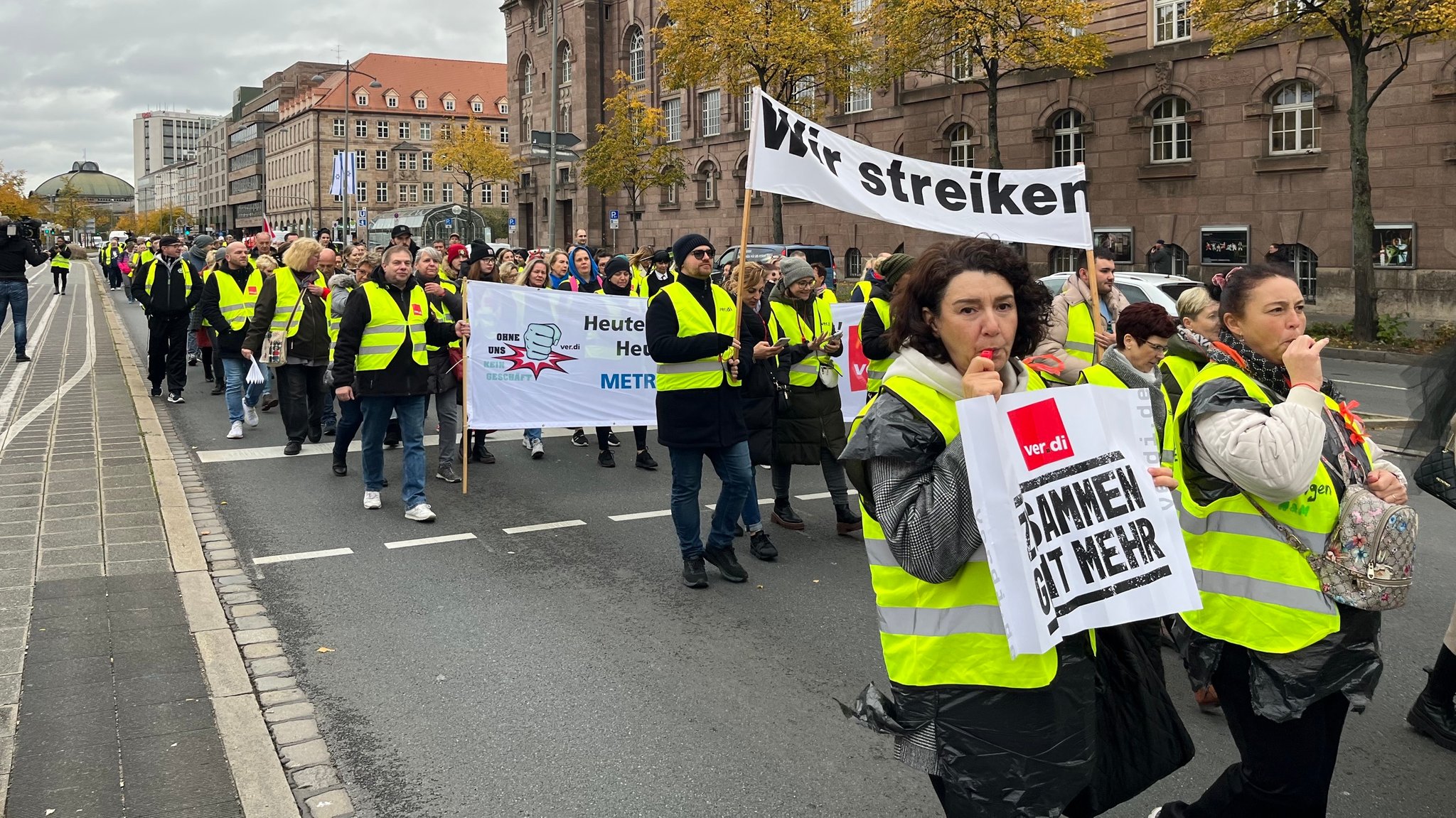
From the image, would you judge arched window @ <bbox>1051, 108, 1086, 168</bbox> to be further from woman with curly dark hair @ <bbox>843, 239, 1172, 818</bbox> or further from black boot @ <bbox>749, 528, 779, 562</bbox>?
woman with curly dark hair @ <bbox>843, 239, 1172, 818</bbox>

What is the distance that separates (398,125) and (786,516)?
111 m

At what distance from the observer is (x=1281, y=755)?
3.02 m

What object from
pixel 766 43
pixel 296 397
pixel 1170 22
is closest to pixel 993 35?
pixel 1170 22

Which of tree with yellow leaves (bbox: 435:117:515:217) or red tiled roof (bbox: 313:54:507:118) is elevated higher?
red tiled roof (bbox: 313:54:507:118)

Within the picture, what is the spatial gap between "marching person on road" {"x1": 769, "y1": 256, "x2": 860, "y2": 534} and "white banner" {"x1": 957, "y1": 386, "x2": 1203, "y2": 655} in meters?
5.30

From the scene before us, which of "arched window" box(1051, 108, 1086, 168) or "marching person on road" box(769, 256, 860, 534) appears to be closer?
"marching person on road" box(769, 256, 860, 534)

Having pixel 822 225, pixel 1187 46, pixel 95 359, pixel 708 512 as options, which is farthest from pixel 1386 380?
pixel 822 225

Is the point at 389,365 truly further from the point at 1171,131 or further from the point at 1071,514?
the point at 1171,131

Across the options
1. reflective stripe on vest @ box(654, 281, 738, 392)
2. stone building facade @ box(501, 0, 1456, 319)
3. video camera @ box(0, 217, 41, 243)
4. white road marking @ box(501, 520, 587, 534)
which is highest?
stone building facade @ box(501, 0, 1456, 319)

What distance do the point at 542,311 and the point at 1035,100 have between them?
28546mm

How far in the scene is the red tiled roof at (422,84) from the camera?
111 m

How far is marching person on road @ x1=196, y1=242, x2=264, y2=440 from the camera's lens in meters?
12.2

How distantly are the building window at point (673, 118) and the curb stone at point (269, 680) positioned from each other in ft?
160

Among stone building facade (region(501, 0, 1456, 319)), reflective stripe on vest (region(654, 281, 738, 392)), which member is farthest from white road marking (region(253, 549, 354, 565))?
stone building facade (region(501, 0, 1456, 319))
